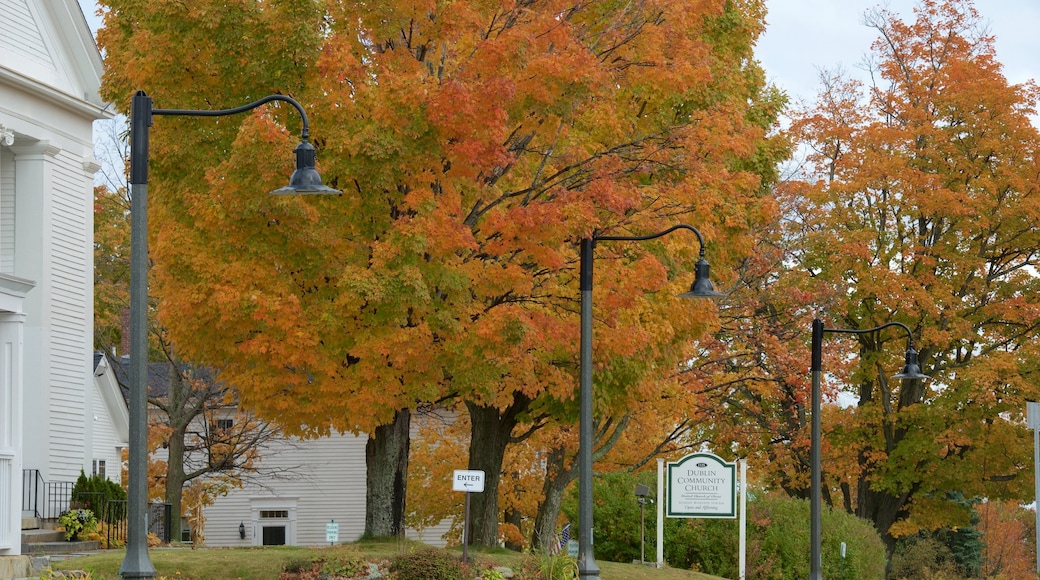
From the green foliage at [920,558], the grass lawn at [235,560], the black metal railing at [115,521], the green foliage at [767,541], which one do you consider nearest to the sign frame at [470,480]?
the grass lawn at [235,560]

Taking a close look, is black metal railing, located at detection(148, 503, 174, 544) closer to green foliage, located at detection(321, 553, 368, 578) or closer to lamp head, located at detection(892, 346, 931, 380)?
green foliage, located at detection(321, 553, 368, 578)

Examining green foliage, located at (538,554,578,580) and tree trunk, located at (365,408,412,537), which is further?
tree trunk, located at (365,408,412,537)

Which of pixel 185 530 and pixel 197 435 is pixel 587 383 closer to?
pixel 197 435

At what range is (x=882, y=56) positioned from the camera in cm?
4150

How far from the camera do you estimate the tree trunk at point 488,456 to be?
2839 centimetres

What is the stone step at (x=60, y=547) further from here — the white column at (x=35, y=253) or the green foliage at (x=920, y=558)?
the green foliage at (x=920, y=558)

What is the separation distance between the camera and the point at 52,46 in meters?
28.9

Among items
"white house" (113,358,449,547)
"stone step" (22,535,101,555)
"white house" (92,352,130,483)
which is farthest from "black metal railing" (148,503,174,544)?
"stone step" (22,535,101,555)

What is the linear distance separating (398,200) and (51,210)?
10612mm

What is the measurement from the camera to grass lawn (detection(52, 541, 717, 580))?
19.1m

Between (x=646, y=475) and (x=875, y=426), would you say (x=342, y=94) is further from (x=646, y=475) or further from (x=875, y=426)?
(x=875, y=426)

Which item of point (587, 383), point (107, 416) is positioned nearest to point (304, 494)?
point (107, 416)

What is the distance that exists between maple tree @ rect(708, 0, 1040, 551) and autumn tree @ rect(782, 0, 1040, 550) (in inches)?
2.1

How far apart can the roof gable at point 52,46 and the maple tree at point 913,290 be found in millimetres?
17856
